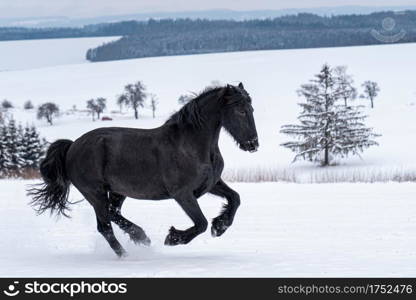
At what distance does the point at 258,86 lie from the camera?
4424 inches

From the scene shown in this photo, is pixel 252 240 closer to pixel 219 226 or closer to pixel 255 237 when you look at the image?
pixel 255 237

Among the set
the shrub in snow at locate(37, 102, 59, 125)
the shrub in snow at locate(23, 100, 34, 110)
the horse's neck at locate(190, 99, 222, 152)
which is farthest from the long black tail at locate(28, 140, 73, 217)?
the shrub in snow at locate(23, 100, 34, 110)

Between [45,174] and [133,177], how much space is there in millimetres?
1371

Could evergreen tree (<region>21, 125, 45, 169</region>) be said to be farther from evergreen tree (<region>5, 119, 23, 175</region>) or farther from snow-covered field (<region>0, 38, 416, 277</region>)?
snow-covered field (<region>0, 38, 416, 277</region>)

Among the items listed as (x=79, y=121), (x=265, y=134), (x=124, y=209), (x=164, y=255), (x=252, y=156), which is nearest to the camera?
(x=164, y=255)

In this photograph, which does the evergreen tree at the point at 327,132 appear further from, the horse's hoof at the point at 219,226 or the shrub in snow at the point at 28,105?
the horse's hoof at the point at 219,226

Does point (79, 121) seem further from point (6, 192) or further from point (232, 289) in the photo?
point (232, 289)

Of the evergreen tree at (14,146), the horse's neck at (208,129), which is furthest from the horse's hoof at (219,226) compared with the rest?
the evergreen tree at (14,146)

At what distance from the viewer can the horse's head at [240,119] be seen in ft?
26.0

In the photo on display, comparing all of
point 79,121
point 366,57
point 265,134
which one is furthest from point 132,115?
point 366,57

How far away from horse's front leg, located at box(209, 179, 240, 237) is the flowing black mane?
2.43 ft

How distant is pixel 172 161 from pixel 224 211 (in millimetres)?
786

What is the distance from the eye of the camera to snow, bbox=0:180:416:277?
290 inches

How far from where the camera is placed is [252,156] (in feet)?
198
